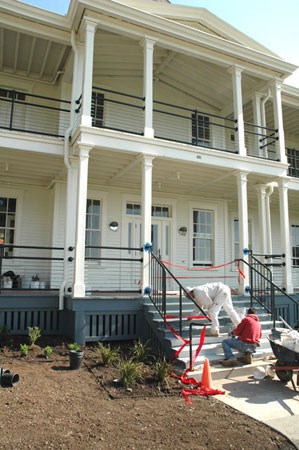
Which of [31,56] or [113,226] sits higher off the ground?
[31,56]

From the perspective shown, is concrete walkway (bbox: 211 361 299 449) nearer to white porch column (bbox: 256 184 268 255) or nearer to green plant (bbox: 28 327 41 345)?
green plant (bbox: 28 327 41 345)

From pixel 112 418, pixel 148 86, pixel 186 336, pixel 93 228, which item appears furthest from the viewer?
pixel 93 228

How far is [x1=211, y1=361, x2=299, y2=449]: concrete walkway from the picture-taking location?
475 centimetres

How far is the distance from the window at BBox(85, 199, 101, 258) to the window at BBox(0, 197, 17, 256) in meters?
2.16

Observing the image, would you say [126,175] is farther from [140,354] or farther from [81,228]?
[140,354]

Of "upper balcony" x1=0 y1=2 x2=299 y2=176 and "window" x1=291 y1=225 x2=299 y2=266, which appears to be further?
"window" x1=291 y1=225 x2=299 y2=266

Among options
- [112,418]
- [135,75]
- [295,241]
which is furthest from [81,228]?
[295,241]

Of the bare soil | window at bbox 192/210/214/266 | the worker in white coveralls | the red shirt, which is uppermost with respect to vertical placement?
window at bbox 192/210/214/266

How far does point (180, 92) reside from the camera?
13086mm

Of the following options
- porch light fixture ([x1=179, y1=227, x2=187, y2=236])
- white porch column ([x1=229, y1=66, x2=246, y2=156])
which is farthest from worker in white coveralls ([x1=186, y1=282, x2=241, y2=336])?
porch light fixture ([x1=179, y1=227, x2=187, y2=236])

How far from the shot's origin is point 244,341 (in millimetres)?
6859

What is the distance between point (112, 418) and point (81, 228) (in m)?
4.41

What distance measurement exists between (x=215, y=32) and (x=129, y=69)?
2839mm

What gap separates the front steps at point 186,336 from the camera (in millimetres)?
6969
